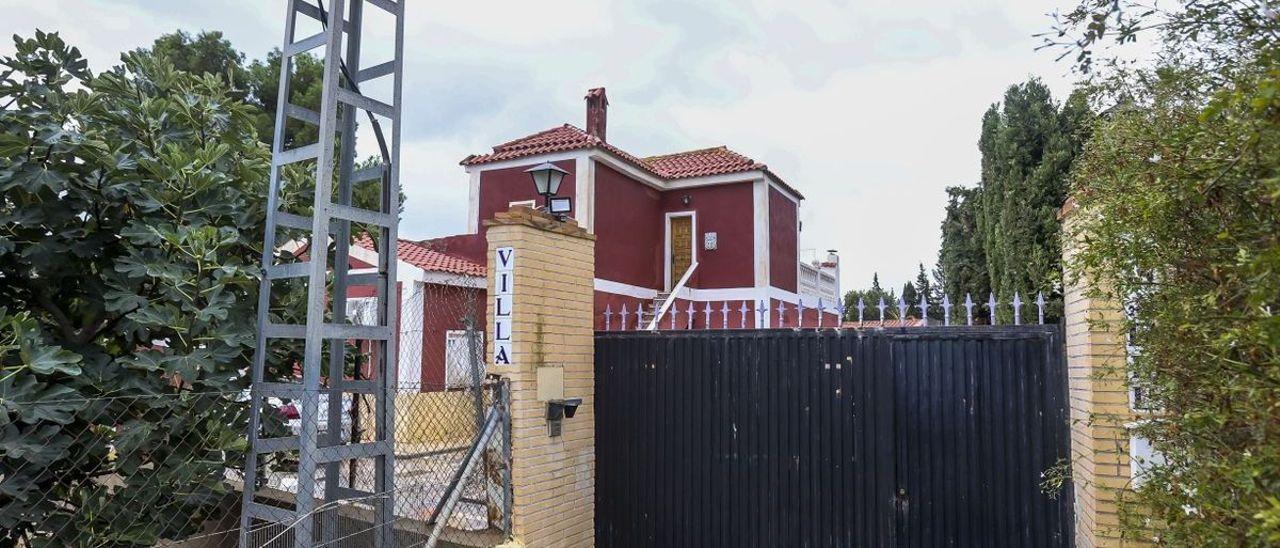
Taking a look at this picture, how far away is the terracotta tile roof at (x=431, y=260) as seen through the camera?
12.5 meters

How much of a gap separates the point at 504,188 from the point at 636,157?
3.05 meters

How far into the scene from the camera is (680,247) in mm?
16156

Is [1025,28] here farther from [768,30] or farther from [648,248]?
[648,248]

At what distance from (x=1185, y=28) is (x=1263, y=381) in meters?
0.99

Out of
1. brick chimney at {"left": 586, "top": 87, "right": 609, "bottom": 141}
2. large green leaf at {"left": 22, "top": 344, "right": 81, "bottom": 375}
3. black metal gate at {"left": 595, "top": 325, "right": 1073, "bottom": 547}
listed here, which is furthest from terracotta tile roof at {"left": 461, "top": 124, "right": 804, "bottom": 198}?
large green leaf at {"left": 22, "top": 344, "right": 81, "bottom": 375}

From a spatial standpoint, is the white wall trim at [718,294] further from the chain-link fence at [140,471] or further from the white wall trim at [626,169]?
the chain-link fence at [140,471]

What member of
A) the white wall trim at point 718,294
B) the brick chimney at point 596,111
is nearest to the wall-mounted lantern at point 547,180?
the white wall trim at point 718,294

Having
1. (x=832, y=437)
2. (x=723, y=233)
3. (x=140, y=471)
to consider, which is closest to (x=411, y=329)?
(x=723, y=233)

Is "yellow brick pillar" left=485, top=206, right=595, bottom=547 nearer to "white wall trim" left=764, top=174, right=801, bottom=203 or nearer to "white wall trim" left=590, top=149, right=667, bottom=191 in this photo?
"white wall trim" left=590, top=149, right=667, bottom=191

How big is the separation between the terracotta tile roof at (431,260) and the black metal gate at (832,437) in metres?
7.74

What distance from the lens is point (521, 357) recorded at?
184 inches

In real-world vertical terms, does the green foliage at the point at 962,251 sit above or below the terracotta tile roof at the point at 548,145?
below

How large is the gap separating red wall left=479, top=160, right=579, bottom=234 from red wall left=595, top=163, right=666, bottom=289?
0.90m

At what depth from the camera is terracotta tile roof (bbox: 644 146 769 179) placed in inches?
612
